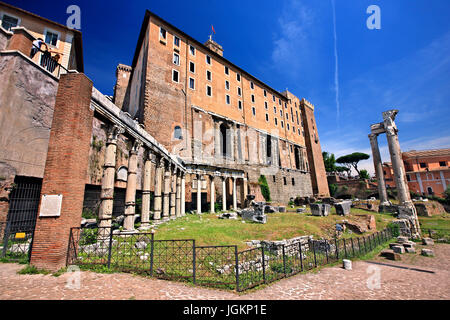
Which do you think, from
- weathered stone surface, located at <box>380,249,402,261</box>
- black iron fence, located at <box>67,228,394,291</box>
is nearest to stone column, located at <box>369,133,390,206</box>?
weathered stone surface, located at <box>380,249,402,261</box>

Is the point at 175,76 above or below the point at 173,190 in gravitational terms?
above

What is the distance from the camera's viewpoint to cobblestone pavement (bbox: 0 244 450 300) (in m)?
4.36

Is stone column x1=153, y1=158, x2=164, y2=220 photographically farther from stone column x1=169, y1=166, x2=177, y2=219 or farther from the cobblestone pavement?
the cobblestone pavement

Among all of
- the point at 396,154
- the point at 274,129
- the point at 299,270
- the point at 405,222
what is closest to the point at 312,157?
the point at 274,129

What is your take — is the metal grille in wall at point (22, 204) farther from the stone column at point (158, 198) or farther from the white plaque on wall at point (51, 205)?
the white plaque on wall at point (51, 205)

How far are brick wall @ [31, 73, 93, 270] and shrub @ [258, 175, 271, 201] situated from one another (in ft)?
86.8

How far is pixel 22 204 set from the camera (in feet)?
35.7

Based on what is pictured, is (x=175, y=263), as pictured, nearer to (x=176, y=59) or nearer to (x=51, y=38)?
(x=51, y=38)

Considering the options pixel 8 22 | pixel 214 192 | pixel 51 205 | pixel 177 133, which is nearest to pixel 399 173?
pixel 214 192

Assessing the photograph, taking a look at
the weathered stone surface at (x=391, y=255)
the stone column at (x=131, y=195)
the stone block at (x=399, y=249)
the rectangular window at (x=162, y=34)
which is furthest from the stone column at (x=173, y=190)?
the rectangular window at (x=162, y=34)

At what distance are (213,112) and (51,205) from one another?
82.7 ft

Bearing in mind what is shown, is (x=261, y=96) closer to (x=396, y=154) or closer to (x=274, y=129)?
(x=274, y=129)

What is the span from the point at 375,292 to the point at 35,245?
959 centimetres

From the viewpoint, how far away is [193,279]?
5.59 meters
